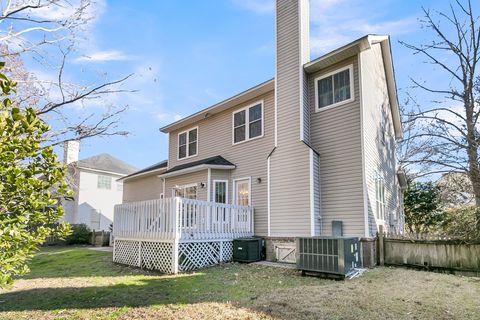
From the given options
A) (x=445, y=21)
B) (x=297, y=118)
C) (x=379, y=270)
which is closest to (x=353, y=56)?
(x=297, y=118)

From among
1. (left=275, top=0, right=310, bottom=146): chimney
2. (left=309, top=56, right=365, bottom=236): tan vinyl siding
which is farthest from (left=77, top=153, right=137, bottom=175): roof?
(left=309, top=56, right=365, bottom=236): tan vinyl siding

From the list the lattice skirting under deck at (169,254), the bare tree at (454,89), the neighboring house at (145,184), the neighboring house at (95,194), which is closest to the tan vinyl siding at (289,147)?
the lattice skirting under deck at (169,254)

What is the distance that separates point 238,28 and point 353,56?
4.20 metres

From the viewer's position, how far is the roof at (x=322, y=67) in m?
9.83

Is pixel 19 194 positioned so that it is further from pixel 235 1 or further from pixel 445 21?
pixel 445 21

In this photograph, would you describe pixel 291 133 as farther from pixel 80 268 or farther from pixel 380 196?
pixel 80 268

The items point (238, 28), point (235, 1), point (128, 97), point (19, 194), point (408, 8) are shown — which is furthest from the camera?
point (408, 8)

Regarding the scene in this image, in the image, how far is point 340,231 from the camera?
965 cm

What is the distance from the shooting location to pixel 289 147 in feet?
35.6

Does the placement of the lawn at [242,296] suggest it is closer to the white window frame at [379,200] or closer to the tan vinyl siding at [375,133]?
the white window frame at [379,200]

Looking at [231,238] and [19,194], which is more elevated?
[19,194]

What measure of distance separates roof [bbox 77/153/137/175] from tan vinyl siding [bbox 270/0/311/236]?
18.2 meters

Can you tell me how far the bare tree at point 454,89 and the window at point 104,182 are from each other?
21984 millimetres

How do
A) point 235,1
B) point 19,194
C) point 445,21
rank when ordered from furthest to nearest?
1. point 445,21
2. point 235,1
3. point 19,194
